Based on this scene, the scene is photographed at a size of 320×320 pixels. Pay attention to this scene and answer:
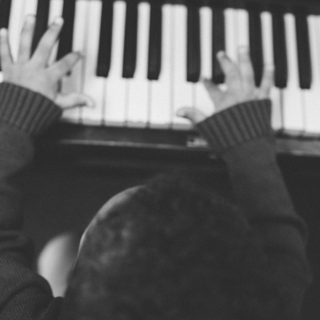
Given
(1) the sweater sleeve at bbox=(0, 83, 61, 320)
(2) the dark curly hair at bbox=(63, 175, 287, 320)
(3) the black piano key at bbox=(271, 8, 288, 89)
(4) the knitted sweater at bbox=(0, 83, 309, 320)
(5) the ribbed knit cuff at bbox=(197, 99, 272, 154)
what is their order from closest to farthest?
(2) the dark curly hair at bbox=(63, 175, 287, 320)
(1) the sweater sleeve at bbox=(0, 83, 61, 320)
(4) the knitted sweater at bbox=(0, 83, 309, 320)
(5) the ribbed knit cuff at bbox=(197, 99, 272, 154)
(3) the black piano key at bbox=(271, 8, 288, 89)

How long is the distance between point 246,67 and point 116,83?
266mm

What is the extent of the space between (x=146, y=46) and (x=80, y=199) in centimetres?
39

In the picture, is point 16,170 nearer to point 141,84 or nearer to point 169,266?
point 141,84

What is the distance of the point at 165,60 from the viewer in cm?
113

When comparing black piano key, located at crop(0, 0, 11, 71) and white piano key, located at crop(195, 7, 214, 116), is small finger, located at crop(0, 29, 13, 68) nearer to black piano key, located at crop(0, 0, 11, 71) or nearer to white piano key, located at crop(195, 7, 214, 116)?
black piano key, located at crop(0, 0, 11, 71)

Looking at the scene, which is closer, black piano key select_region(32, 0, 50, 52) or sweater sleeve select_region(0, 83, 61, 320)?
sweater sleeve select_region(0, 83, 61, 320)

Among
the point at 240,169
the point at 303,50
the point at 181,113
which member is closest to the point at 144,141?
the point at 181,113

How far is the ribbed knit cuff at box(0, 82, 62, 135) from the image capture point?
1.01 meters

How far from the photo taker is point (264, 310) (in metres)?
0.59

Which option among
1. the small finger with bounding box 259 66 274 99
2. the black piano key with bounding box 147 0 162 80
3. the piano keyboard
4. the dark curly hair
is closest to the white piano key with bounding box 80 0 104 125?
the piano keyboard

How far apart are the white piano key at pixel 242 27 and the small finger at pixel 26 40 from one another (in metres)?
0.42

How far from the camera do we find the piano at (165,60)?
108cm

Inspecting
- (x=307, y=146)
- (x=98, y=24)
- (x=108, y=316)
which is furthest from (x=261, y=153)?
(x=108, y=316)

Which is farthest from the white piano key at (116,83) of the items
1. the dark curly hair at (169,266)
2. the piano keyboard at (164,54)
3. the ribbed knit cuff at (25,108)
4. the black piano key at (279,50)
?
the dark curly hair at (169,266)
